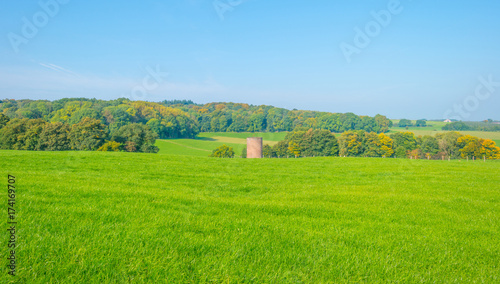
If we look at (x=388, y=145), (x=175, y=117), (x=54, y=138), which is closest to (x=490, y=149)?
(x=388, y=145)

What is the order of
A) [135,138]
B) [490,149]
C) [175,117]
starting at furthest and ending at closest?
1. [175,117]
2. [490,149]
3. [135,138]

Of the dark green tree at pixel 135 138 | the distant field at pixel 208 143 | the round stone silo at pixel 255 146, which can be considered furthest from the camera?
the distant field at pixel 208 143

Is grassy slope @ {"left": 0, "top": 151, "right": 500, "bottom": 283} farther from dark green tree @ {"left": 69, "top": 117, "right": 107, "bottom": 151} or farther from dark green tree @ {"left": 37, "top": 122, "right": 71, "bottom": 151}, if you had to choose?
dark green tree @ {"left": 37, "top": 122, "right": 71, "bottom": 151}

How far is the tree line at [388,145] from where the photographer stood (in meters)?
79.1

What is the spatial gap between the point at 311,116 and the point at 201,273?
142 m

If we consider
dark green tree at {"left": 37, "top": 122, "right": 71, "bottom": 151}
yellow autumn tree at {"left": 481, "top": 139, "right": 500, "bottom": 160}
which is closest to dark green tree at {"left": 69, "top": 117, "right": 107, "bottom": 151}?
dark green tree at {"left": 37, "top": 122, "right": 71, "bottom": 151}

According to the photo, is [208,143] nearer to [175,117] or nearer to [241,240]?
[175,117]

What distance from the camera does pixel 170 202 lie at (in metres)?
7.65

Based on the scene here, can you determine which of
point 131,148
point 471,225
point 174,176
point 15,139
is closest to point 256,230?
point 471,225

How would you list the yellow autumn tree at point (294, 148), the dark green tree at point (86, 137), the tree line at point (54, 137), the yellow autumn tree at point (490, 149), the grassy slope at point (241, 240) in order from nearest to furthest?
the grassy slope at point (241, 240) → the tree line at point (54, 137) → the dark green tree at point (86, 137) → the yellow autumn tree at point (490, 149) → the yellow autumn tree at point (294, 148)

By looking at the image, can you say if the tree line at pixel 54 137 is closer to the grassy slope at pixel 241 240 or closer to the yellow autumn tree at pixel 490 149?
the grassy slope at pixel 241 240

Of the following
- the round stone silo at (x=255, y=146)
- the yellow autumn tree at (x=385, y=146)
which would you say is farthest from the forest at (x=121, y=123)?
the round stone silo at (x=255, y=146)

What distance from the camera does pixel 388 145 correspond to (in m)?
90.0

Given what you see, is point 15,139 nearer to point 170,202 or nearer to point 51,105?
point 51,105
